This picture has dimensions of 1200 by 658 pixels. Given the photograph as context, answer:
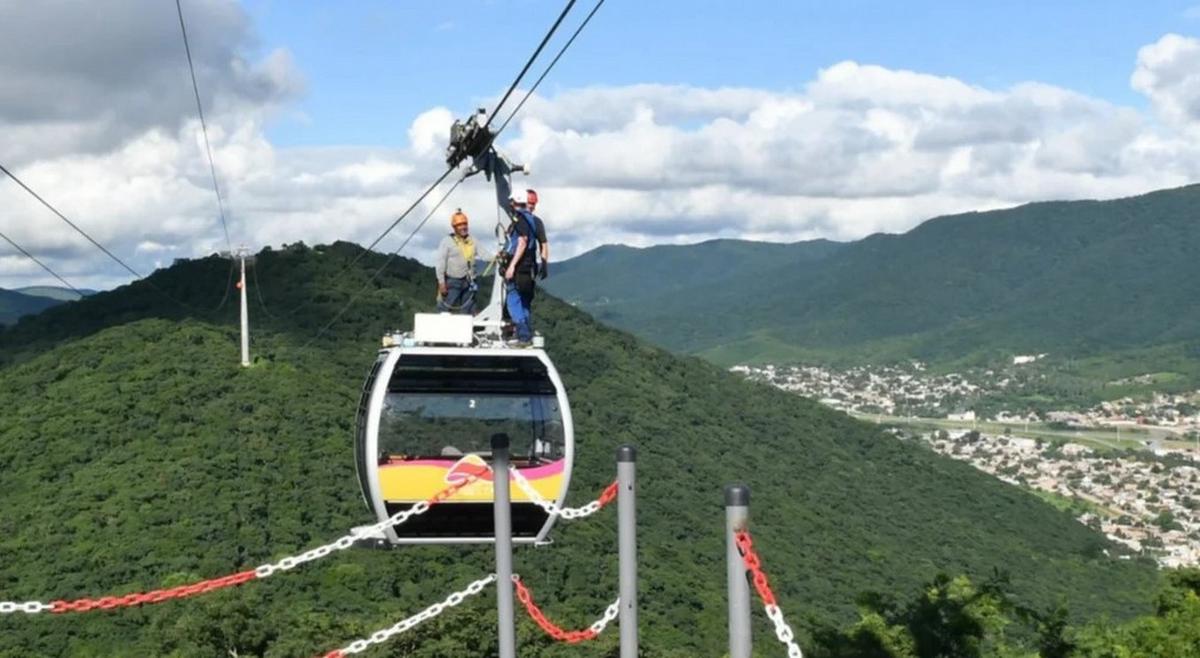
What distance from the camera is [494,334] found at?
11.9 m

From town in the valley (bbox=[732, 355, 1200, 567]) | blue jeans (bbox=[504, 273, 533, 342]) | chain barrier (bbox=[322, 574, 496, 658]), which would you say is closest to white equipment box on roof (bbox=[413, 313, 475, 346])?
blue jeans (bbox=[504, 273, 533, 342])

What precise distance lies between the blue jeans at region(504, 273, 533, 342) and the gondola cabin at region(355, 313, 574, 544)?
0.53 metres

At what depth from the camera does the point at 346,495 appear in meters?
47.0

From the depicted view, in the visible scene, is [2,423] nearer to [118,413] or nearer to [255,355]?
[118,413]

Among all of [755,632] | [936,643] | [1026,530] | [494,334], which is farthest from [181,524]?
[1026,530]

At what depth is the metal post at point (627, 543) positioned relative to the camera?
7258 mm

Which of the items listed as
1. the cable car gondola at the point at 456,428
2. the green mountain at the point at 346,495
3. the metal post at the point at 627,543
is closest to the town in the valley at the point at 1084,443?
the green mountain at the point at 346,495

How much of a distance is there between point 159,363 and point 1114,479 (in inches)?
3739

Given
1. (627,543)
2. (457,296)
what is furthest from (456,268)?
(627,543)

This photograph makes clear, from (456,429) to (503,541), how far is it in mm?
3629

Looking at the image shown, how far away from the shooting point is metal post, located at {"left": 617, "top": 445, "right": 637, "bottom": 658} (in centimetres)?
726

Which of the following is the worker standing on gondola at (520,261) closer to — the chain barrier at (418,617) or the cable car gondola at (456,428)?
the cable car gondola at (456,428)

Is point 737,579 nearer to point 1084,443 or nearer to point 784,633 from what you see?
point 784,633

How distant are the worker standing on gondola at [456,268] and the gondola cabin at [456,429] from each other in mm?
1277
